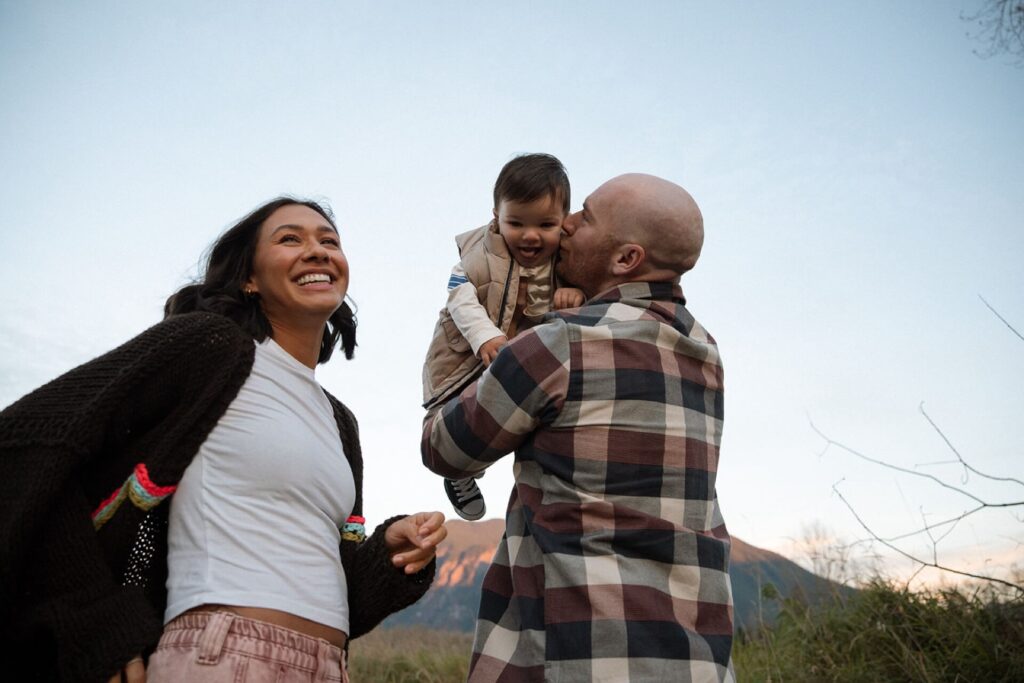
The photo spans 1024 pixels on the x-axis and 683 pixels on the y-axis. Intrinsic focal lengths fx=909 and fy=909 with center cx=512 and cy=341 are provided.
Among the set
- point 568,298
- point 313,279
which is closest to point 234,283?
point 313,279

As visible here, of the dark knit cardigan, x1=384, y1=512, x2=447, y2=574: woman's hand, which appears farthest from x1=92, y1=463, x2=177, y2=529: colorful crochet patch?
x1=384, y1=512, x2=447, y2=574: woman's hand

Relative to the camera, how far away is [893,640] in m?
4.91

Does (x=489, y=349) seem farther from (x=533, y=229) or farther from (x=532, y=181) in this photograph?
(x=532, y=181)

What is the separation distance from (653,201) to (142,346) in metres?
1.43

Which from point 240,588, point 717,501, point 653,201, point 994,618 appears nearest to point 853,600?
point 994,618

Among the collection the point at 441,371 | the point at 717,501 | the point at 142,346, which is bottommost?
the point at 717,501

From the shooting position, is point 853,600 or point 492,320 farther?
point 853,600

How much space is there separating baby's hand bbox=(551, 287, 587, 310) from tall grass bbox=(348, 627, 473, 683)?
3931mm

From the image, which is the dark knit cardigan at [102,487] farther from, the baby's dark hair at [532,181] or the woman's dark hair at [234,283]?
the baby's dark hair at [532,181]

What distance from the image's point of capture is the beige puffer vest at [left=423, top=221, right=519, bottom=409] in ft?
10.1

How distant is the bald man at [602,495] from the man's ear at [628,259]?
4.5 inches

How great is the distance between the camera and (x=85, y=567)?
6.40ft

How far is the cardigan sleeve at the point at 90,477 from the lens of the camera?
189cm

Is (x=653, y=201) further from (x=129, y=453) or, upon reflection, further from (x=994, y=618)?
(x=994, y=618)
